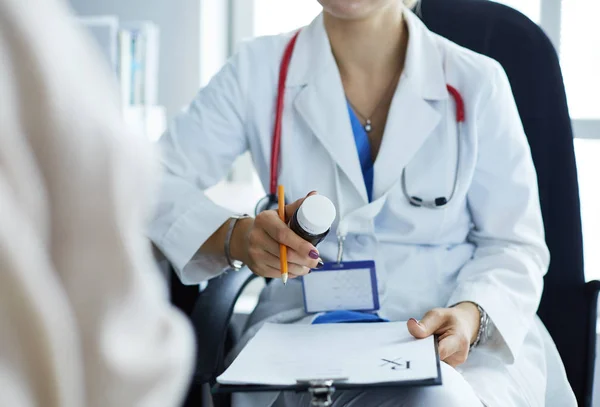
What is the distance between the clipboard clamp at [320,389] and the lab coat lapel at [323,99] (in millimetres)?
454

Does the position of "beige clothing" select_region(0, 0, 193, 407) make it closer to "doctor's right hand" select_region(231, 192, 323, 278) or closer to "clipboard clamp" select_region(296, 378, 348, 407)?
"clipboard clamp" select_region(296, 378, 348, 407)

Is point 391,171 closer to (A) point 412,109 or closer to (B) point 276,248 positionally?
(A) point 412,109

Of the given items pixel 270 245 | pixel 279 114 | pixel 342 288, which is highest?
pixel 279 114

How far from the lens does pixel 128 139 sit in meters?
0.33

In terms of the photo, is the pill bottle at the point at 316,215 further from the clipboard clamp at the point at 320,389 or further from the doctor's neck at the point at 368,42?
the doctor's neck at the point at 368,42

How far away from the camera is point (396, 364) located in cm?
93

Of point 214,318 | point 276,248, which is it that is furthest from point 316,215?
point 214,318

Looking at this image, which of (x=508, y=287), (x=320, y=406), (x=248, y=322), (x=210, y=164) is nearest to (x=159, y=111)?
(x=210, y=164)

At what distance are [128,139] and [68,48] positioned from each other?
0.05 m

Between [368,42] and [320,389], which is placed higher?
[368,42]

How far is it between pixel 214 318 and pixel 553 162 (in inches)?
27.3

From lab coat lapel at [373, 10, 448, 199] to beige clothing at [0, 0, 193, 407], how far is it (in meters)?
0.94

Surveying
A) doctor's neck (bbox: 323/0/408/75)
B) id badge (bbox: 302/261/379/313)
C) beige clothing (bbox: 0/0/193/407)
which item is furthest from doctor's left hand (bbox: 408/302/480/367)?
beige clothing (bbox: 0/0/193/407)

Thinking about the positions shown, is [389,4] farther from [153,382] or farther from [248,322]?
[153,382]
